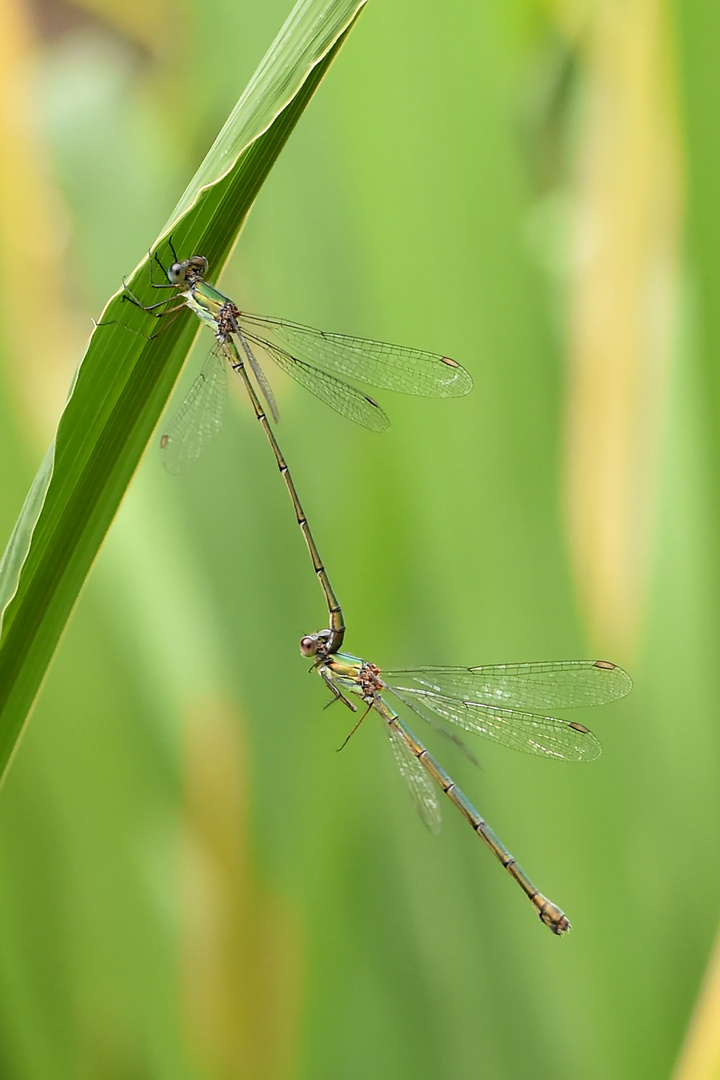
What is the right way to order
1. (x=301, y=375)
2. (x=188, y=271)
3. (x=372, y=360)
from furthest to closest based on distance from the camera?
(x=301, y=375) → (x=372, y=360) → (x=188, y=271)

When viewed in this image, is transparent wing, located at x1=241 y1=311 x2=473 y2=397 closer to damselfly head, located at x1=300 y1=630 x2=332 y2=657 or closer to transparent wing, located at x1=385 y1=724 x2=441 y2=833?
damselfly head, located at x1=300 y1=630 x2=332 y2=657

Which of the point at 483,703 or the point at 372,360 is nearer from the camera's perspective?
the point at 372,360

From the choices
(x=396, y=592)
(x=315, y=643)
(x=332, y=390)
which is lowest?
(x=315, y=643)

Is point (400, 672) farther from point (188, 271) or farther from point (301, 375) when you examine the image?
point (188, 271)

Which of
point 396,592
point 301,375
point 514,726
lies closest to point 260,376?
point 301,375

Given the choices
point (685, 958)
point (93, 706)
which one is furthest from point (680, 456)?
point (93, 706)

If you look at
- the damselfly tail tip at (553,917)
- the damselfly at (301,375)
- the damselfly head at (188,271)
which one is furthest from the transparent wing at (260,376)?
the damselfly tail tip at (553,917)

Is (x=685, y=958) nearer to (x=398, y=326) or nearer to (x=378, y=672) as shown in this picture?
(x=378, y=672)

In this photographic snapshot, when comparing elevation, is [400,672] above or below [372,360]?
below

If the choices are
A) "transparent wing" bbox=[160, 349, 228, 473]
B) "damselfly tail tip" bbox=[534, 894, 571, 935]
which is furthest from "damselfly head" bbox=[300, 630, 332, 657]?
"damselfly tail tip" bbox=[534, 894, 571, 935]
